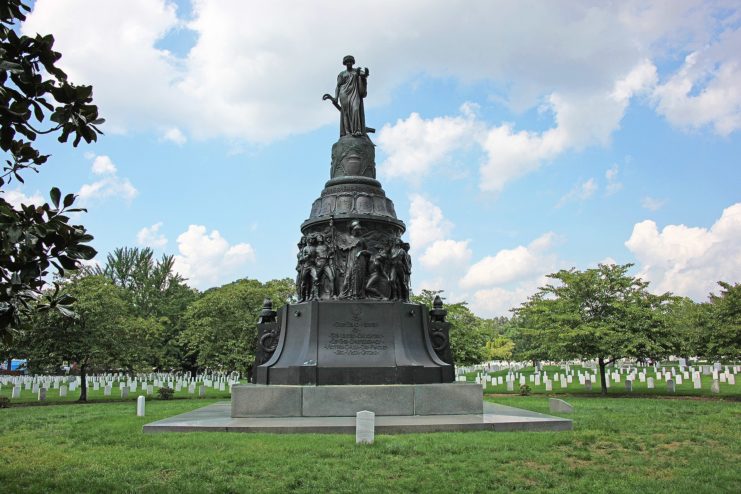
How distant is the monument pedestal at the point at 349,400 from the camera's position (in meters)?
13.0

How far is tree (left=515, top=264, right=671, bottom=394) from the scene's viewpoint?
88.2 feet

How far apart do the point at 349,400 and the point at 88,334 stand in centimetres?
1965

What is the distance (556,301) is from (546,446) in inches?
821

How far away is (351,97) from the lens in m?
17.3

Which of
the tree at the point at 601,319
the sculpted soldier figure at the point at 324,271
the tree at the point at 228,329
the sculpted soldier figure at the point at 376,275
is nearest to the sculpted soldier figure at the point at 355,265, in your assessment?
the sculpted soldier figure at the point at 376,275

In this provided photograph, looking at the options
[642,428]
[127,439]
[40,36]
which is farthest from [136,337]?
[40,36]

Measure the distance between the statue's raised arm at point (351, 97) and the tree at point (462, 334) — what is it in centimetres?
1824

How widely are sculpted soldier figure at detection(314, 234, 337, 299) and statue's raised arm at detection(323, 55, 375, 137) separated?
12.5 ft

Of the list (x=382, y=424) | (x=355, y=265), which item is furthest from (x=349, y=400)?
(x=355, y=265)

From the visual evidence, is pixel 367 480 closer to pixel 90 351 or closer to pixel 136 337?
pixel 90 351

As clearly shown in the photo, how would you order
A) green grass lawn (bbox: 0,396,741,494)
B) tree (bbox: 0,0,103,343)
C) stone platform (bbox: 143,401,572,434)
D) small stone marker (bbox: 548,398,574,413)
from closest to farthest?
tree (bbox: 0,0,103,343) → green grass lawn (bbox: 0,396,741,494) → stone platform (bbox: 143,401,572,434) → small stone marker (bbox: 548,398,574,413)

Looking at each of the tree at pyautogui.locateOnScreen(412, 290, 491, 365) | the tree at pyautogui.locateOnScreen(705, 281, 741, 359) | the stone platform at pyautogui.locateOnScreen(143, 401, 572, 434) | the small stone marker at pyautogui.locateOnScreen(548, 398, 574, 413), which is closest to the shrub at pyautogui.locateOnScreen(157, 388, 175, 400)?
the tree at pyautogui.locateOnScreen(412, 290, 491, 365)

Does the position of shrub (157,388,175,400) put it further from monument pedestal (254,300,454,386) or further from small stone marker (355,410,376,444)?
small stone marker (355,410,376,444)

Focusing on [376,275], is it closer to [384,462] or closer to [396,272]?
[396,272]
